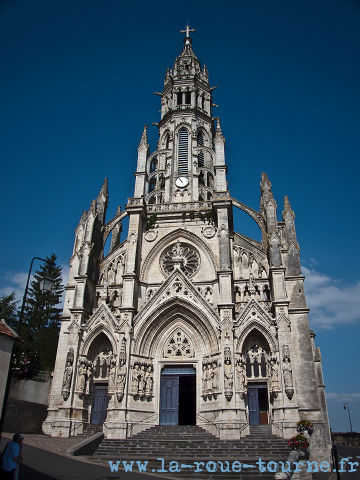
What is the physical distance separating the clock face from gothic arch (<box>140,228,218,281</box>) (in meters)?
4.78

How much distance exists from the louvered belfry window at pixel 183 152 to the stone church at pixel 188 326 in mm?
2894

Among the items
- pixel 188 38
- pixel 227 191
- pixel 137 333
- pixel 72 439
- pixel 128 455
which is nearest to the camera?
pixel 128 455

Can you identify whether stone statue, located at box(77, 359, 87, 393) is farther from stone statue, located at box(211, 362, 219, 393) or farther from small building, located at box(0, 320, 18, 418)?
small building, located at box(0, 320, 18, 418)

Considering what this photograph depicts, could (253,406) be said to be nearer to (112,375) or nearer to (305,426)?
(305,426)

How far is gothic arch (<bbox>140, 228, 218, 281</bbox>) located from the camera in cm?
2392

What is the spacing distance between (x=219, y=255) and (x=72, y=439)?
12532 mm

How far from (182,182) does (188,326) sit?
1167 centimetres

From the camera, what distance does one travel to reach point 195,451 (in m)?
16.0

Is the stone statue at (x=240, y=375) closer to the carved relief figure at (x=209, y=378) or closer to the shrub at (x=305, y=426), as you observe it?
the carved relief figure at (x=209, y=378)

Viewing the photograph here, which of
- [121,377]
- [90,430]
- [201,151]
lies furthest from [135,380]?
[201,151]

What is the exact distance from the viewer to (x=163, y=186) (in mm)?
29984

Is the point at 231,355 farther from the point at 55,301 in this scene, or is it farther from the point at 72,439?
the point at 55,301

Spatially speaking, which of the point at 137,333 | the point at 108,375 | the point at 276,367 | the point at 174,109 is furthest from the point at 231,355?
the point at 174,109

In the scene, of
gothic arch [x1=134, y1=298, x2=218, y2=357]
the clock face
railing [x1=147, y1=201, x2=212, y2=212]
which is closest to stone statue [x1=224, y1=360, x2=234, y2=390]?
gothic arch [x1=134, y1=298, x2=218, y2=357]
